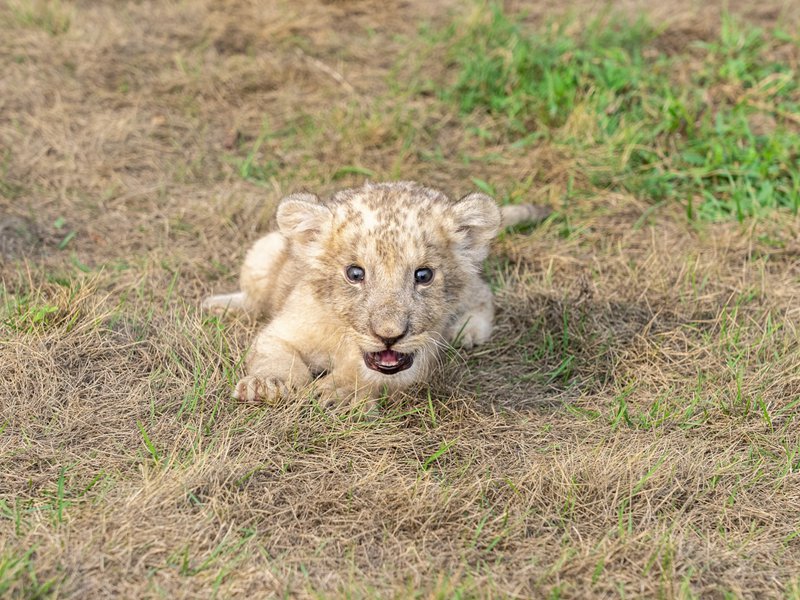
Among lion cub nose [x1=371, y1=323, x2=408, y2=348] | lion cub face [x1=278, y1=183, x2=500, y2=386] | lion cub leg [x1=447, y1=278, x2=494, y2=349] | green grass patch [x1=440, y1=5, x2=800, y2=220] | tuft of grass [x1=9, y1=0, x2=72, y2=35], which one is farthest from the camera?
tuft of grass [x1=9, y1=0, x2=72, y2=35]

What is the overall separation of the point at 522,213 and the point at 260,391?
101 inches

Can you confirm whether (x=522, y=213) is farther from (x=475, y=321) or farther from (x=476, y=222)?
(x=476, y=222)

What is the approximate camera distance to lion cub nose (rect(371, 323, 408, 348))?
4422 mm

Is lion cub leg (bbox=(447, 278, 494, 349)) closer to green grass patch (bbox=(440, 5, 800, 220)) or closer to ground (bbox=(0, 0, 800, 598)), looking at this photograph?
ground (bbox=(0, 0, 800, 598))

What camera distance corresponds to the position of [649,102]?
7.56 m

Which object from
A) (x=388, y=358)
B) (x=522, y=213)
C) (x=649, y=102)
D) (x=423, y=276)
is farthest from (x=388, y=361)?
(x=649, y=102)

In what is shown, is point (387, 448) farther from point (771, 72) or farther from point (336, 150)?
point (771, 72)

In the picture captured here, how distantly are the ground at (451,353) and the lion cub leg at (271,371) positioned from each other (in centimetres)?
10

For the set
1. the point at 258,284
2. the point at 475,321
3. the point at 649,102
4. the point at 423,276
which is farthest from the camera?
the point at 649,102

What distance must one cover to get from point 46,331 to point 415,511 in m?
2.35

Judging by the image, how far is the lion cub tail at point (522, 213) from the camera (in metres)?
6.54

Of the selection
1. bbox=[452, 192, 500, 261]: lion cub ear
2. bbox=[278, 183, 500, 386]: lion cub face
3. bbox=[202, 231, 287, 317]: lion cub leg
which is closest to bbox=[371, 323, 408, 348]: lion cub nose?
bbox=[278, 183, 500, 386]: lion cub face

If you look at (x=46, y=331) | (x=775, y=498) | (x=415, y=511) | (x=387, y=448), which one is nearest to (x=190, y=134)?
(x=46, y=331)

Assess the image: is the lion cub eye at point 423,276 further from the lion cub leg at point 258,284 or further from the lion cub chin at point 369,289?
the lion cub leg at point 258,284
